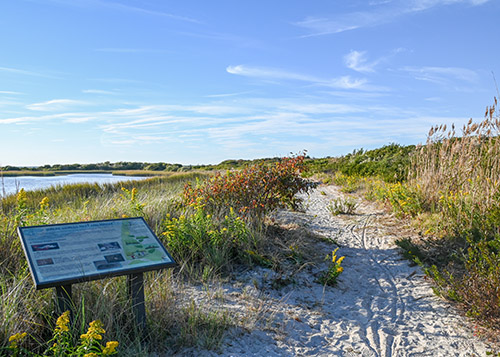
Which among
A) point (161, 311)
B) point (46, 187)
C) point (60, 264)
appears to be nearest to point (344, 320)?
point (161, 311)

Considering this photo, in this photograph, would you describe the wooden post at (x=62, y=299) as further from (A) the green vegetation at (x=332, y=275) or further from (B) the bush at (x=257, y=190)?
(B) the bush at (x=257, y=190)

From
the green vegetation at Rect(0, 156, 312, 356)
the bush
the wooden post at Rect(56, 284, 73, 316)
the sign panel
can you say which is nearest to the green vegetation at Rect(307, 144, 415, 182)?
the bush

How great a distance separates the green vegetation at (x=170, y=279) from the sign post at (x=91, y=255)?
0.24 metres

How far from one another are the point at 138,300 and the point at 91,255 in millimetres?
659

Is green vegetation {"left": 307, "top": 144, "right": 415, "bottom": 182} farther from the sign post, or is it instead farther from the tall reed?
the sign post

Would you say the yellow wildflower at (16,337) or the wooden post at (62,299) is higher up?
the wooden post at (62,299)

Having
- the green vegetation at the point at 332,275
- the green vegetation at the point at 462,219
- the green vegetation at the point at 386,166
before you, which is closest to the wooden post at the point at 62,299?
the green vegetation at the point at 332,275

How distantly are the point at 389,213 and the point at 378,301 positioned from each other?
199 inches

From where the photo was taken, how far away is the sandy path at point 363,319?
4148mm

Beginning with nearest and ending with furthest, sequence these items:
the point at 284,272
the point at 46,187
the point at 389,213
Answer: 1. the point at 284,272
2. the point at 389,213
3. the point at 46,187

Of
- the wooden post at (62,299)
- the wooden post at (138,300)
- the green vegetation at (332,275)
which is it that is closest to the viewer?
the wooden post at (62,299)

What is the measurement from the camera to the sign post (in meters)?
3.39

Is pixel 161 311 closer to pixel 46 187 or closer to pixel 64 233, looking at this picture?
pixel 64 233

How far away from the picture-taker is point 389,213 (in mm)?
10016
